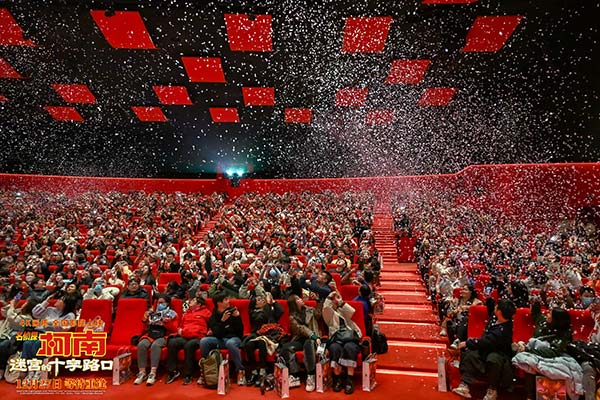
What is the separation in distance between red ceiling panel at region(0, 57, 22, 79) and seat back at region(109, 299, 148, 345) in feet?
25.3

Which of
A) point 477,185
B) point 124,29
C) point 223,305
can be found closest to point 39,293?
point 223,305

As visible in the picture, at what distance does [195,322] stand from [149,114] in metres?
9.65

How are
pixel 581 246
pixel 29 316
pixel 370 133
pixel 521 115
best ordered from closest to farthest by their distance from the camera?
1. pixel 29 316
2. pixel 581 246
3. pixel 521 115
4. pixel 370 133

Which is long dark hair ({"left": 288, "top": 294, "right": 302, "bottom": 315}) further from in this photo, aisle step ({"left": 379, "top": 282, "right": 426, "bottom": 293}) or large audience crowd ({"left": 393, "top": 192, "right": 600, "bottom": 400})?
aisle step ({"left": 379, "top": 282, "right": 426, "bottom": 293})

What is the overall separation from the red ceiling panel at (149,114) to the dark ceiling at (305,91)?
7.7 inches

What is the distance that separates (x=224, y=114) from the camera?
1224cm

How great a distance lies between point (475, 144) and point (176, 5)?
879 centimetres

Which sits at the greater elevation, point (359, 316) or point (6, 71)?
point (6, 71)

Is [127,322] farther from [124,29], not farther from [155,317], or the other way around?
[124,29]

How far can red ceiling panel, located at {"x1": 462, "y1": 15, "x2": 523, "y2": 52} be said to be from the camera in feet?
23.5

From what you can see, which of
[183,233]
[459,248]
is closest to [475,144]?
[459,248]

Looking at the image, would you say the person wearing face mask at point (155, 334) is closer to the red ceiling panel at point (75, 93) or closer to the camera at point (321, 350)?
the camera at point (321, 350)

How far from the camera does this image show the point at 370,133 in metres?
13.3

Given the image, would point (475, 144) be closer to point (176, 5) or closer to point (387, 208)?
point (387, 208)
